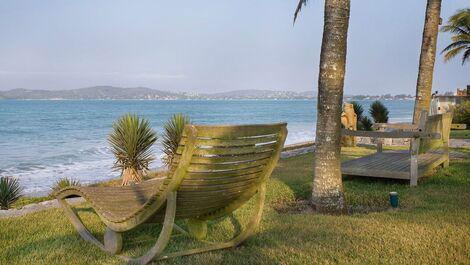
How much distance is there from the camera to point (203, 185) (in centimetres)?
328

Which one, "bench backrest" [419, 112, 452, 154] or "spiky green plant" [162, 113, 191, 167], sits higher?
"bench backrest" [419, 112, 452, 154]

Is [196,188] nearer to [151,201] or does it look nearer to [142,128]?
[151,201]

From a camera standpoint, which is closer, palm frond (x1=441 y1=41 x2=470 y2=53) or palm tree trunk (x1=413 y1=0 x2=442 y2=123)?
palm tree trunk (x1=413 y1=0 x2=442 y2=123)

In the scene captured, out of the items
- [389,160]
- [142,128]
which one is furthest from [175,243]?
[142,128]

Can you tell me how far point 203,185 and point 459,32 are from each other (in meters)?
33.1

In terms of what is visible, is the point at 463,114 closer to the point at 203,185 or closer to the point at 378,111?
the point at 378,111

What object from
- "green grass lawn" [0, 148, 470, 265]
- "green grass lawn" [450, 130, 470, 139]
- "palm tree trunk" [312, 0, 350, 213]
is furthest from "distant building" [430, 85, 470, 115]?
"palm tree trunk" [312, 0, 350, 213]

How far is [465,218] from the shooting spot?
4703 millimetres

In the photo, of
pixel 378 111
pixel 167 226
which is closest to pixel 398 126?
pixel 167 226

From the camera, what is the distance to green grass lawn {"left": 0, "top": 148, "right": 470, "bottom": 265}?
3.61m

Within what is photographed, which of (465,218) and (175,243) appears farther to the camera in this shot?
(465,218)

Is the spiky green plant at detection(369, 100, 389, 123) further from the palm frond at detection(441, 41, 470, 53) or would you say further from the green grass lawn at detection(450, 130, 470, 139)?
the palm frond at detection(441, 41, 470, 53)

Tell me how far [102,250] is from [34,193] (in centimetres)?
753

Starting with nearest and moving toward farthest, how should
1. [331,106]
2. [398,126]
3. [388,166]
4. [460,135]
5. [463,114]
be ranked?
[331,106]
[388,166]
[398,126]
[460,135]
[463,114]
